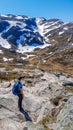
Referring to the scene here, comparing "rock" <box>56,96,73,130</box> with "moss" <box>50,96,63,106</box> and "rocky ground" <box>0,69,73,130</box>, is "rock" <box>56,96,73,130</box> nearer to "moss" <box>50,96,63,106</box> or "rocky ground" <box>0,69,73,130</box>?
"rocky ground" <box>0,69,73,130</box>

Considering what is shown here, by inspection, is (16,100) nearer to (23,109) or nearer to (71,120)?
(23,109)

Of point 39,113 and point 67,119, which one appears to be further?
point 39,113

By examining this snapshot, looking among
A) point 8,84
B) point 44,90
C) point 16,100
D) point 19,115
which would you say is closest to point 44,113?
point 19,115

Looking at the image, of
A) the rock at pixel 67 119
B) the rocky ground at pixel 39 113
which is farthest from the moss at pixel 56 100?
the rock at pixel 67 119

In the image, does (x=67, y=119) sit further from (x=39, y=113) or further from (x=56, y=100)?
(x=56, y=100)

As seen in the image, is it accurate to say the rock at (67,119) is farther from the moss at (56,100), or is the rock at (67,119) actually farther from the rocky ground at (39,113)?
the moss at (56,100)

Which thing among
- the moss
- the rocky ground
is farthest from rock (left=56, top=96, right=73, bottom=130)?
the moss

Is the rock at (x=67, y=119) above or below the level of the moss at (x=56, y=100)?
above

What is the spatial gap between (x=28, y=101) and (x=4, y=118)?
7931 mm

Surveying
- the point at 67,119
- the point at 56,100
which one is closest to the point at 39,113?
the point at 56,100

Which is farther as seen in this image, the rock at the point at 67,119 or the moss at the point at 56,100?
the moss at the point at 56,100

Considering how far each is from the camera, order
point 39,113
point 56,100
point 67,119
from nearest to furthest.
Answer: point 67,119, point 39,113, point 56,100

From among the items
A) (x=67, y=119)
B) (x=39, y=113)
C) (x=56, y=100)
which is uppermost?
(x=67, y=119)

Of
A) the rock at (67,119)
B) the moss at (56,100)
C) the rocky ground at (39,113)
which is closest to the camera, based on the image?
the rock at (67,119)
